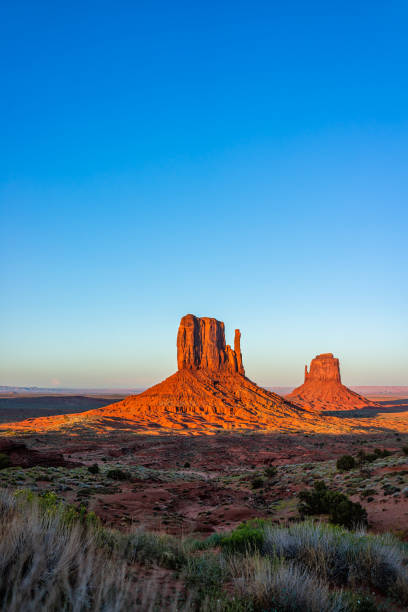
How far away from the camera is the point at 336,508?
42.8 feet

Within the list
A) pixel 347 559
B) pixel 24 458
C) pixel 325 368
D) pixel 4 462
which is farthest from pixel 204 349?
pixel 347 559

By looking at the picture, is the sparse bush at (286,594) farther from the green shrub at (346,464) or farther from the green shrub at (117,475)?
the green shrub at (117,475)

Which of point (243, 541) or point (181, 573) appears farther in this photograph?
point (243, 541)

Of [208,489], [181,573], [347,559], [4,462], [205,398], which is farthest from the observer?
[205,398]

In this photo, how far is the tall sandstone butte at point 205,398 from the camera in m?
78.1

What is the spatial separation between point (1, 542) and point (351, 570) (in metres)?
5.74

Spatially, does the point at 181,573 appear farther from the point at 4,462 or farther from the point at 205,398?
the point at 205,398

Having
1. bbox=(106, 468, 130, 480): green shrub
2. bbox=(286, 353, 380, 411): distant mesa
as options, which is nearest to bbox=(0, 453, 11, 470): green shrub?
bbox=(106, 468, 130, 480): green shrub

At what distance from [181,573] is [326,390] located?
175 m

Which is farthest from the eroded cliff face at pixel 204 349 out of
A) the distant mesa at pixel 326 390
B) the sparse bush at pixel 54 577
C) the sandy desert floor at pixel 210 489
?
the sparse bush at pixel 54 577

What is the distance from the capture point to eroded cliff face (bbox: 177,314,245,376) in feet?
367

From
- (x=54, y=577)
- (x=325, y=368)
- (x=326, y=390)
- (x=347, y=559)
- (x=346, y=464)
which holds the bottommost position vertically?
(x=326, y=390)

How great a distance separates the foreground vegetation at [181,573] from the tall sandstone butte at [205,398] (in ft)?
211

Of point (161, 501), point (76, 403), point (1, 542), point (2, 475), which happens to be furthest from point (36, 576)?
point (76, 403)
